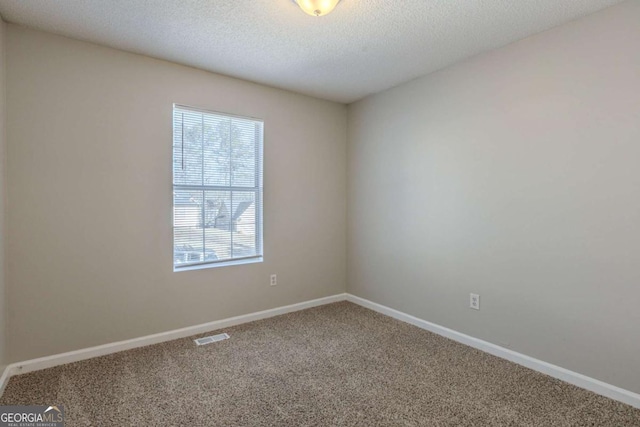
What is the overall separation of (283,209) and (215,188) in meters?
0.78

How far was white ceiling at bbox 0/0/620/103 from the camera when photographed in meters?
2.07

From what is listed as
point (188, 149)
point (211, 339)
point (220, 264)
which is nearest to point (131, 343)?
point (211, 339)

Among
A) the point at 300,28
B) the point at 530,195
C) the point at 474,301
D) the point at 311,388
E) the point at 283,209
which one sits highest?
the point at 300,28

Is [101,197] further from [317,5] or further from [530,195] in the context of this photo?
[530,195]

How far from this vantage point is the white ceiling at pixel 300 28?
2.07 m

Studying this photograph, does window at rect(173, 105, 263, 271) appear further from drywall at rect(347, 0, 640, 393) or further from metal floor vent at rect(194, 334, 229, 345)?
drywall at rect(347, 0, 640, 393)

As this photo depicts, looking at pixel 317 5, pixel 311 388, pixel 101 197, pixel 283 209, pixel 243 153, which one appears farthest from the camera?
pixel 283 209

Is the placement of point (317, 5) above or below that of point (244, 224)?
above

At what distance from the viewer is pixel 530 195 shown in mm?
2465

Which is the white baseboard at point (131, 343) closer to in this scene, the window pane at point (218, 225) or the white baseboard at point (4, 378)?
the white baseboard at point (4, 378)

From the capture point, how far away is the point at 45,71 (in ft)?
7.88

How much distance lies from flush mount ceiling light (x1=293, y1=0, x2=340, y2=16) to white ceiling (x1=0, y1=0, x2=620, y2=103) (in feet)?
0.56

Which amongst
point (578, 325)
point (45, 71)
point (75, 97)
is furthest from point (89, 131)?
point (578, 325)

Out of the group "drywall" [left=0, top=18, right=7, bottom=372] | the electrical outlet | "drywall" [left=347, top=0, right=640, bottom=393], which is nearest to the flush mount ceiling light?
"drywall" [left=347, top=0, right=640, bottom=393]
